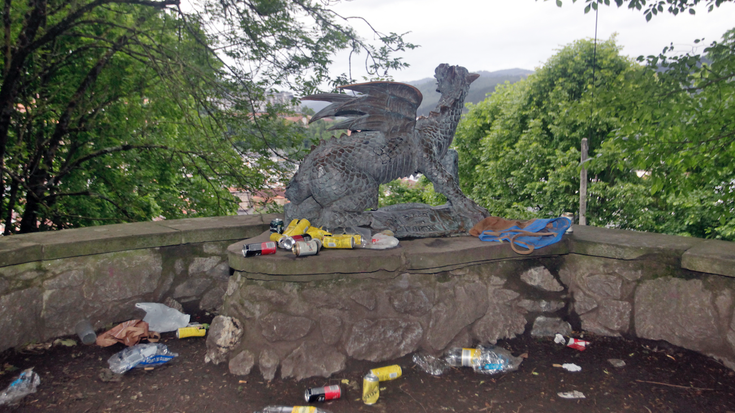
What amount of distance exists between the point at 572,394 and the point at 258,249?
2217mm

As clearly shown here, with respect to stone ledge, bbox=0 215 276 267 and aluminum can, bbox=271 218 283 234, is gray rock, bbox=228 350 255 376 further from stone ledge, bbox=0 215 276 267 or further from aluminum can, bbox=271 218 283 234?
stone ledge, bbox=0 215 276 267

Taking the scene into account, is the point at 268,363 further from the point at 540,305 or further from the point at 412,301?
the point at 540,305

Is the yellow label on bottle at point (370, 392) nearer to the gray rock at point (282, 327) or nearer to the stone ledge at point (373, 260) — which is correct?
the gray rock at point (282, 327)

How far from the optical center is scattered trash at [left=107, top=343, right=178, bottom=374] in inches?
110

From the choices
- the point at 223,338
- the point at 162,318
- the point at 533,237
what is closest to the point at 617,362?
the point at 533,237

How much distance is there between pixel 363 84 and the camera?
347 cm

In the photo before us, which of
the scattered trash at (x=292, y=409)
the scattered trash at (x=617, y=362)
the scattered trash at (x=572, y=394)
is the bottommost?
the scattered trash at (x=572, y=394)

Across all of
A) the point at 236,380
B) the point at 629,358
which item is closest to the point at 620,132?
the point at 629,358

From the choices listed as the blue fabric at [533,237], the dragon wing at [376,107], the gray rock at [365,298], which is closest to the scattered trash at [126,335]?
the gray rock at [365,298]

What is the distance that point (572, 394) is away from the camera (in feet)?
8.44

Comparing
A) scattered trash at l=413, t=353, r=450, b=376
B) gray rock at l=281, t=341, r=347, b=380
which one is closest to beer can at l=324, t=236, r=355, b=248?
gray rock at l=281, t=341, r=347, b=380

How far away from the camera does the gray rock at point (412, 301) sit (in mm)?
2953

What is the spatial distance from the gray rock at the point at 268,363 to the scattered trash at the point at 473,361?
959mm

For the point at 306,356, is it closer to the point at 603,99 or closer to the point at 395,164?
the point at 395,164
